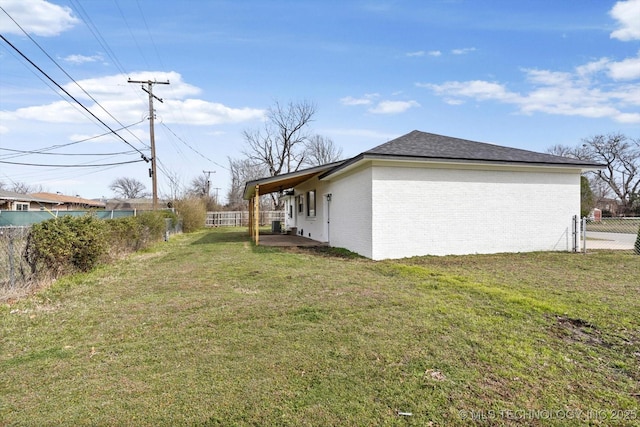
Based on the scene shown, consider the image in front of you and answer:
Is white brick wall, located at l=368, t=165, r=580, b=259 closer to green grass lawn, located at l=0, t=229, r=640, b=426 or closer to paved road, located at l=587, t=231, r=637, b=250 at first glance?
paved road, located at l=587, t=231, r=637, b=250

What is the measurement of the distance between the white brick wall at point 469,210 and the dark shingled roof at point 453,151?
1.38 feet

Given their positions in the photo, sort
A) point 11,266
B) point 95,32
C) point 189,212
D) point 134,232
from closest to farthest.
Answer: point 11,266 → point 95,32 → point 134,232 → point 189,212

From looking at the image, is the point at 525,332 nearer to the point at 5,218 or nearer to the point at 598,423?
the point at 598,423

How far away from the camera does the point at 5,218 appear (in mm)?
17562

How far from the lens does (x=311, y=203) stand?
1709 cm

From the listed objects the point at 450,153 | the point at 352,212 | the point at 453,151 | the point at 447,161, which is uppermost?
the point at 453,151

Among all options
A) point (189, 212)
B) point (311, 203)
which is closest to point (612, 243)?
point (311, 203)

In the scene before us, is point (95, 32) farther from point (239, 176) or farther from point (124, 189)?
point (124, 189)

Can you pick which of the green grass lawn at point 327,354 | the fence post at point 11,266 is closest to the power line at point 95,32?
the fence post at point 11,266

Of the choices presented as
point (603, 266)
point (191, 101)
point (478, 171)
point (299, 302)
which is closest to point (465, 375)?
point (299, 302)

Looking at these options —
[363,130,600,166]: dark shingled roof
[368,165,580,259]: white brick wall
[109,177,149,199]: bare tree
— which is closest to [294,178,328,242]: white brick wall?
[363,130,600,166]: dark shingled roof

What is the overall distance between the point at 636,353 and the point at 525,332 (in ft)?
2.93

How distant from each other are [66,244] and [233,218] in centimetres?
2644

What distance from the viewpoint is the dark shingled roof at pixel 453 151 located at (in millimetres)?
9672
